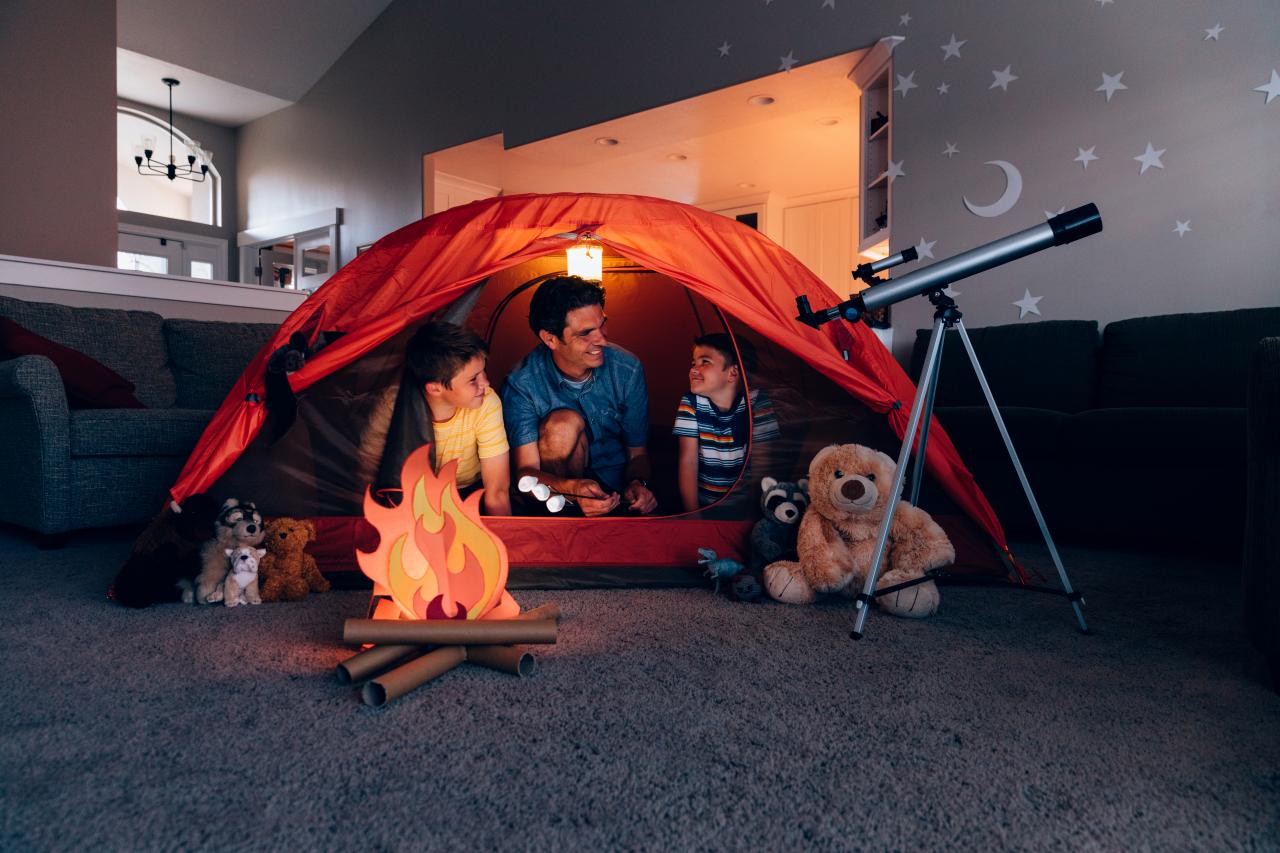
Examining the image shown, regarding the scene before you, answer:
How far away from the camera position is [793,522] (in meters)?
1.95

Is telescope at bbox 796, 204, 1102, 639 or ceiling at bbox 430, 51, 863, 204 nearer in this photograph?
telescope at bbox 796, 204, 1102, 639

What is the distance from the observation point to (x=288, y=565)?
5.94ft

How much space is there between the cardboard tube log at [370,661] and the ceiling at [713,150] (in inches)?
144

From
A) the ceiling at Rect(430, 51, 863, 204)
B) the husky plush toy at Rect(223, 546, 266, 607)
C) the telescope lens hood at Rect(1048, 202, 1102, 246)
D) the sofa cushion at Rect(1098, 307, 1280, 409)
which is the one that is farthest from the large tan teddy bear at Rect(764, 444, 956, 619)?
the ceiling at Rect(430, 51, 863, 204)

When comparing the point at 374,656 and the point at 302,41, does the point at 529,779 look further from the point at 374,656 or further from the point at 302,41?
the point at 302,41

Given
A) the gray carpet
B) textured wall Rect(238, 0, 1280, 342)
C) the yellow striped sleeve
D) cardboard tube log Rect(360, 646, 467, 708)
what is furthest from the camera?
textured wall Rect(238, 0, 1280, 342)

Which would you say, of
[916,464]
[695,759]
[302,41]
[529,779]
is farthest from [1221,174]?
[302,41]

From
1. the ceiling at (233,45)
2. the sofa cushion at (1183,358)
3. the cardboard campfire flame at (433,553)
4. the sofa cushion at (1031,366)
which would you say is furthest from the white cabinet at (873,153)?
the ceiling at (233,45)

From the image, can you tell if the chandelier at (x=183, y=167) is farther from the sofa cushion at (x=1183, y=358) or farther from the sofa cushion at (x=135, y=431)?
the sofa cushion at (x=1183, y=358)

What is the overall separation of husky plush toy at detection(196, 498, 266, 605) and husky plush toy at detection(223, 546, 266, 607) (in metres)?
0.02

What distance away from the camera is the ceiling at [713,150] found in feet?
14.3

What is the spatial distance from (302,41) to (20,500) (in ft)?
17.4

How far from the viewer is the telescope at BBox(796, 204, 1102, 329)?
→ 1.48m

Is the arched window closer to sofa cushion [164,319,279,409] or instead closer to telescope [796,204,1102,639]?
sofa cushion [164,319,279,409]
